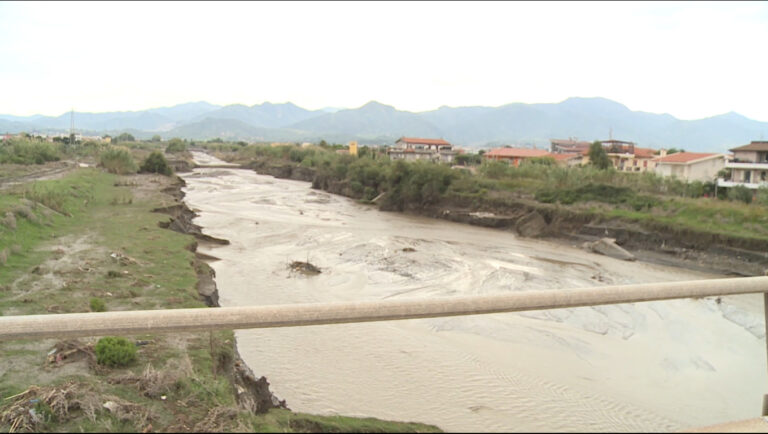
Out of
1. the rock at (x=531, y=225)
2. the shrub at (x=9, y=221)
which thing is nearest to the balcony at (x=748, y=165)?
the rock at (x=531, y=225)

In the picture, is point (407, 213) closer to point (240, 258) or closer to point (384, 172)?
point (384, 172)

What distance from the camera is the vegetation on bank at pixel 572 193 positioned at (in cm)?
2573

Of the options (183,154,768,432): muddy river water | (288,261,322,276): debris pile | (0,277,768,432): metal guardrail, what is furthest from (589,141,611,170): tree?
(0,277,768,432): metal guardrail

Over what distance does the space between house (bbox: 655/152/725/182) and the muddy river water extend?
24.2 meters

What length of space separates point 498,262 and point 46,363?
17.7 meters

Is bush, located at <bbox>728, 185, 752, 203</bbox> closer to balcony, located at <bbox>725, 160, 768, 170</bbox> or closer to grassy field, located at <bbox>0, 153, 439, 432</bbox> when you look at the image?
balcony, located at <bbox>725, 160, 768, 170</bbox>

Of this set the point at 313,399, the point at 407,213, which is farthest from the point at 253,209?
the point at 313,399

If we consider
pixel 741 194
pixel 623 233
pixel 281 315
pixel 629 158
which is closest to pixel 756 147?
pixel 741 194

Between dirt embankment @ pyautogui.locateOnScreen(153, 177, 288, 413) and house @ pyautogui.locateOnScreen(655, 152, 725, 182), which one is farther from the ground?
house @ pyautogui.locateOnScreen(655, 152, 725, 182)

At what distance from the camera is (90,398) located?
2.40 metres

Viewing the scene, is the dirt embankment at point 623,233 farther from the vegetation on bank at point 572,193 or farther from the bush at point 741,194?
the bush at point 741,194

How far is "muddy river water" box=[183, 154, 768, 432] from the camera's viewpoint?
259 centimetres

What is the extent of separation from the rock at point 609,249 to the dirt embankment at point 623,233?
34.9 inches

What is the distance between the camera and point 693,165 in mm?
44594
